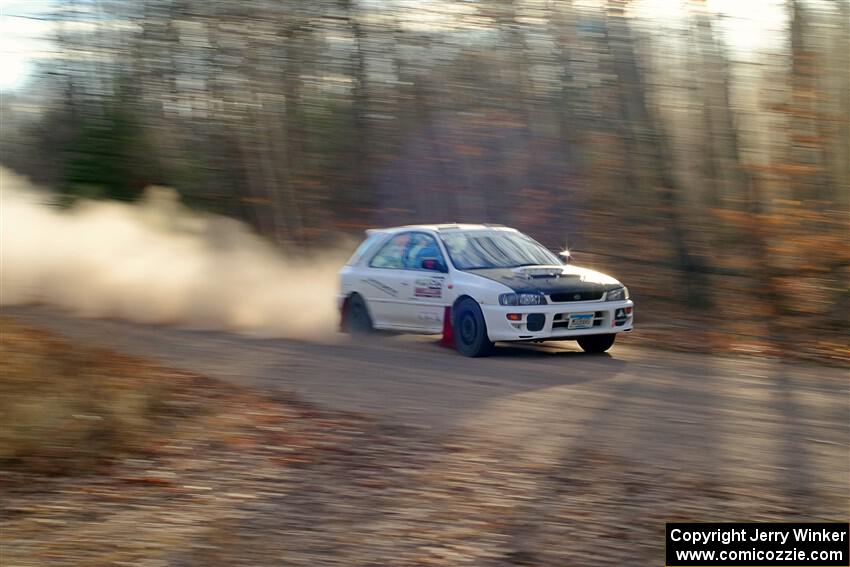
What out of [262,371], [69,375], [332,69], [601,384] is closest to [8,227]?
[332,69]

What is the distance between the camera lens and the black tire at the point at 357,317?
13.7 meters

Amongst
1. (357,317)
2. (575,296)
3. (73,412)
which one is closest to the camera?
(73,412)

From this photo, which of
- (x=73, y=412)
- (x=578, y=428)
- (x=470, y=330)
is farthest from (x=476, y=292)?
(x=73, y=412)

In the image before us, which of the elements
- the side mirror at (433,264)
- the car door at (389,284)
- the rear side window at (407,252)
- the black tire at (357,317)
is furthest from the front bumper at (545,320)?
the black tire at (357,317)

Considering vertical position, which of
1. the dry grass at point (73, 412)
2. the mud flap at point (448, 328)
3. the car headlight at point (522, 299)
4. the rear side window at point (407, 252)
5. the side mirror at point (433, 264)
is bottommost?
the dry grass at point (73, 412)

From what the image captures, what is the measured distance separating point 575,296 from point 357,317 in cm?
335

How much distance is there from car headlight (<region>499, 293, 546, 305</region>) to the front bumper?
5 centimetres

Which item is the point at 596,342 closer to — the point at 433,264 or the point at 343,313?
the point at 433,264

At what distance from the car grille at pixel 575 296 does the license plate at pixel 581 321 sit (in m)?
0.19

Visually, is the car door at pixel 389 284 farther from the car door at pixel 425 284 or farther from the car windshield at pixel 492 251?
A: the car windshield at pixel 492 251

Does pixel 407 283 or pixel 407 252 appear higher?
pixel 407 252

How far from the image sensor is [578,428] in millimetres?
8109

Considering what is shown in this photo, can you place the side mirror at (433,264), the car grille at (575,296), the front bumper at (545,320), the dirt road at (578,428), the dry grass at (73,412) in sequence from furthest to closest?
the side mirror at (433,264), the car grille at (575,296), the front bumper at (545,320), the dry grass at (73,412), the dirt road at (578,428)

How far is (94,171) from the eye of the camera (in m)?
24.6
